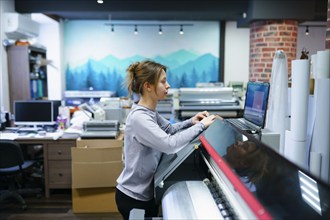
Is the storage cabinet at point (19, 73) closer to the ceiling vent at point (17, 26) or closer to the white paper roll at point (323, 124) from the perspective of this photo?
the ceiling vent at point (17, 26)

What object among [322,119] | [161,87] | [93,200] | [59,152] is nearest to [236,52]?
[59,152]

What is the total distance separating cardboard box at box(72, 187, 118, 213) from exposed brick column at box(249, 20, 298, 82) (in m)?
2.95

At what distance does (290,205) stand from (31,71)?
5.45 m

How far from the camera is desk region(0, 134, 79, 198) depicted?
3.54 metres

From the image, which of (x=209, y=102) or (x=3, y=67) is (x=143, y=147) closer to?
(x=209, y=102)

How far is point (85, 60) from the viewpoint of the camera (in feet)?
23.0

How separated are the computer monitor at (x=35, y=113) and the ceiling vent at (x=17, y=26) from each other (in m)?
1.50

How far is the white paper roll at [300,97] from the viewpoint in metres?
1.32

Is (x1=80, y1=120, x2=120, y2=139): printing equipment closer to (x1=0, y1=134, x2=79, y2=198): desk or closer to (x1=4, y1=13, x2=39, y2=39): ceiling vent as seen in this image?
(x1=0, y1=134, x2=79, y2=198): desk

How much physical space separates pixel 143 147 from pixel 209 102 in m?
2.28

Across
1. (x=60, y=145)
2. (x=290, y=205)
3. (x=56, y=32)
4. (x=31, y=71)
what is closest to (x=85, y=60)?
(x=56, y=32)

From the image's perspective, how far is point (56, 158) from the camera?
140 inches

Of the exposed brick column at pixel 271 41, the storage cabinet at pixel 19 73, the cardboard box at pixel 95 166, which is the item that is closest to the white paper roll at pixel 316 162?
the cardboard box at pixel 95 166

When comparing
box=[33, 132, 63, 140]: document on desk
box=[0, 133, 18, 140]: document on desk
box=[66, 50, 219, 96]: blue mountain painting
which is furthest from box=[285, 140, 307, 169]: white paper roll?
box=[66, 50, 219, 96]: blue mountain painting
